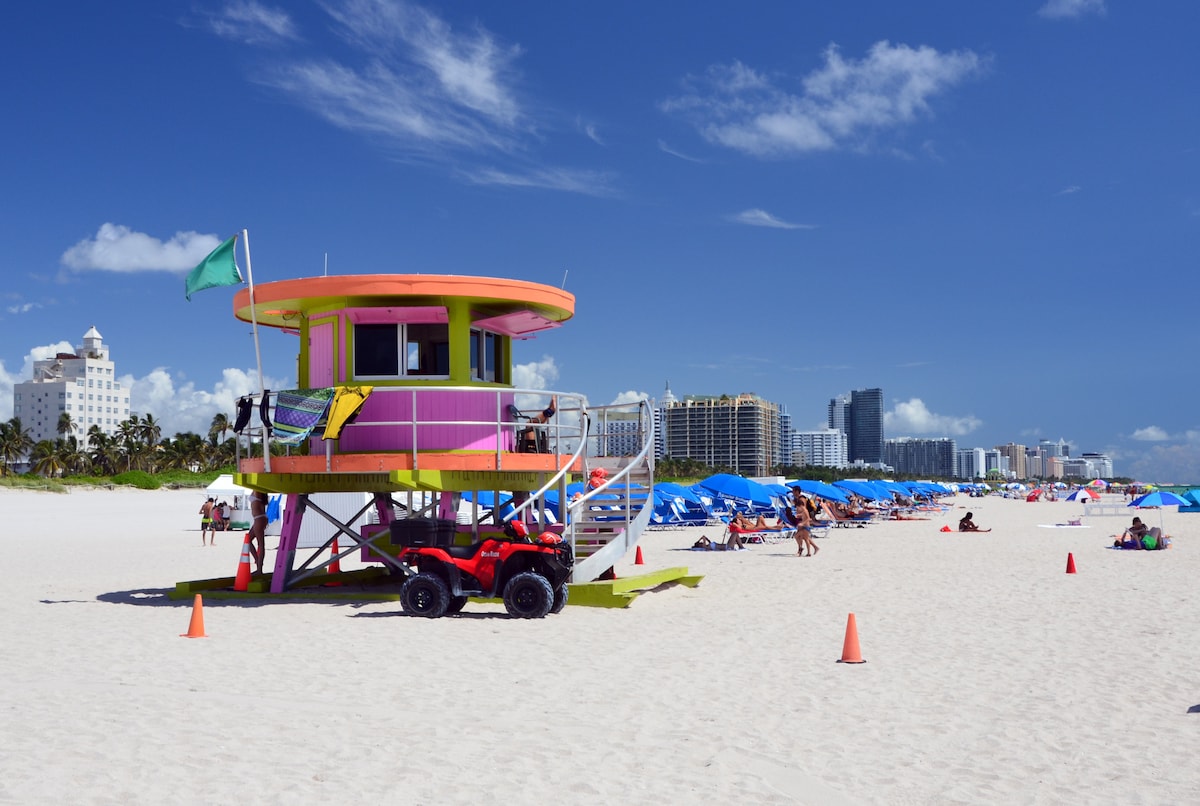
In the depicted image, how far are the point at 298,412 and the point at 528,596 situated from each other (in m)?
4.58

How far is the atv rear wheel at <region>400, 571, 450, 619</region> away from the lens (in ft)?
49.0

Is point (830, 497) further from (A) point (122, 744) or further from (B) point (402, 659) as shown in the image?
(A) point (122, 744)

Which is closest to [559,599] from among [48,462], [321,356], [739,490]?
[321,356]

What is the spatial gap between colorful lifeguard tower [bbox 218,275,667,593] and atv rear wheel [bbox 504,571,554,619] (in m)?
1.49

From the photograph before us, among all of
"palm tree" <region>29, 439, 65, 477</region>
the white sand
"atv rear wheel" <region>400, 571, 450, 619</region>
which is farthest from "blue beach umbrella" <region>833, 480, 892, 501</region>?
"palm tree" <region>29, 439, 65, 477</region>

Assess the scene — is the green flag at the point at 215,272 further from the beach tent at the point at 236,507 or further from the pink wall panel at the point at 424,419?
the beach tent at the point at 236,507

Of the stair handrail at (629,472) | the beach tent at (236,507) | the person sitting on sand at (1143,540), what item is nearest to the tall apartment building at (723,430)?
the beach tent at (236,507)

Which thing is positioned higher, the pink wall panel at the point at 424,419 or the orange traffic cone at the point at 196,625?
the pink wall panel at the point at 424,419

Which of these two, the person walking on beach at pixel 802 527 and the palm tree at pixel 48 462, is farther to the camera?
the palm tree at pixel 48 462

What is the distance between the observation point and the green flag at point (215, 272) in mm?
16453

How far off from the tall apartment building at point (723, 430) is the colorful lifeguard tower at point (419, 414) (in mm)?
174058

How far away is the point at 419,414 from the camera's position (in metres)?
16.8

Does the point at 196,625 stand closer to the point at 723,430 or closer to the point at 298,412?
the point at 298,412

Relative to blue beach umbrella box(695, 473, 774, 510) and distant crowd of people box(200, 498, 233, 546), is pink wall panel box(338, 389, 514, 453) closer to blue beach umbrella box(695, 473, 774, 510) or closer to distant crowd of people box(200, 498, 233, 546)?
distant crowd of people box(200, 498, 233, 546)
